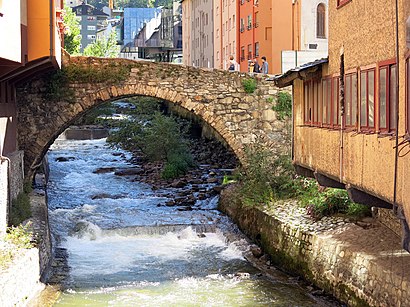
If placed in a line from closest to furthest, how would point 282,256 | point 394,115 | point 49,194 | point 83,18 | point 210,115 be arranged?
point 394,115 → point 282,256 → point 210,115 → point 49,194 → point 83,18

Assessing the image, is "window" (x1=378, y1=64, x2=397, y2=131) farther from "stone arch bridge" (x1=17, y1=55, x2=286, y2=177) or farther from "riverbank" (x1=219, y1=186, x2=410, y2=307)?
"stone arch bridge" (x1=17, y1=55, x2=286, y2=177)

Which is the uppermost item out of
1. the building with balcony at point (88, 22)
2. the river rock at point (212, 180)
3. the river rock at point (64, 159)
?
the building with balcony at point (88, 22)

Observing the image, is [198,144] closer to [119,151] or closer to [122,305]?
[119,151]

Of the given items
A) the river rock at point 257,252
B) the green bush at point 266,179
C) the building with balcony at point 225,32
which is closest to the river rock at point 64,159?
the building with balcony at point 225,32

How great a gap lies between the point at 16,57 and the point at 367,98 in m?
6.78

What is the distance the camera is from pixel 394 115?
10.3 m

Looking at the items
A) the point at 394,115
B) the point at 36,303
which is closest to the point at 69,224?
the point at 36,303

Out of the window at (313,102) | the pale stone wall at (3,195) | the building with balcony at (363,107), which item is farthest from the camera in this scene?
the window at (313,102)

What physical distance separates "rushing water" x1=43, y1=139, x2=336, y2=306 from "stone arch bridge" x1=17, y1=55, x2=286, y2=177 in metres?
2.38

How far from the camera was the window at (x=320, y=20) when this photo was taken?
105ft

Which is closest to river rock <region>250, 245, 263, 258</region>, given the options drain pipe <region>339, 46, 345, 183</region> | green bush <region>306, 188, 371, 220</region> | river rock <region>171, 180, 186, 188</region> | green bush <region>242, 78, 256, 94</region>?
green bush <region>306, 188, 371, 220</region>

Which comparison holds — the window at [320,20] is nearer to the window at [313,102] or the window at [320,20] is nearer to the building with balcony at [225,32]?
the building with balcony at [225,32]

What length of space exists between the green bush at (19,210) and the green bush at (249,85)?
705cm

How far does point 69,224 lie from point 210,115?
16.0 ft
